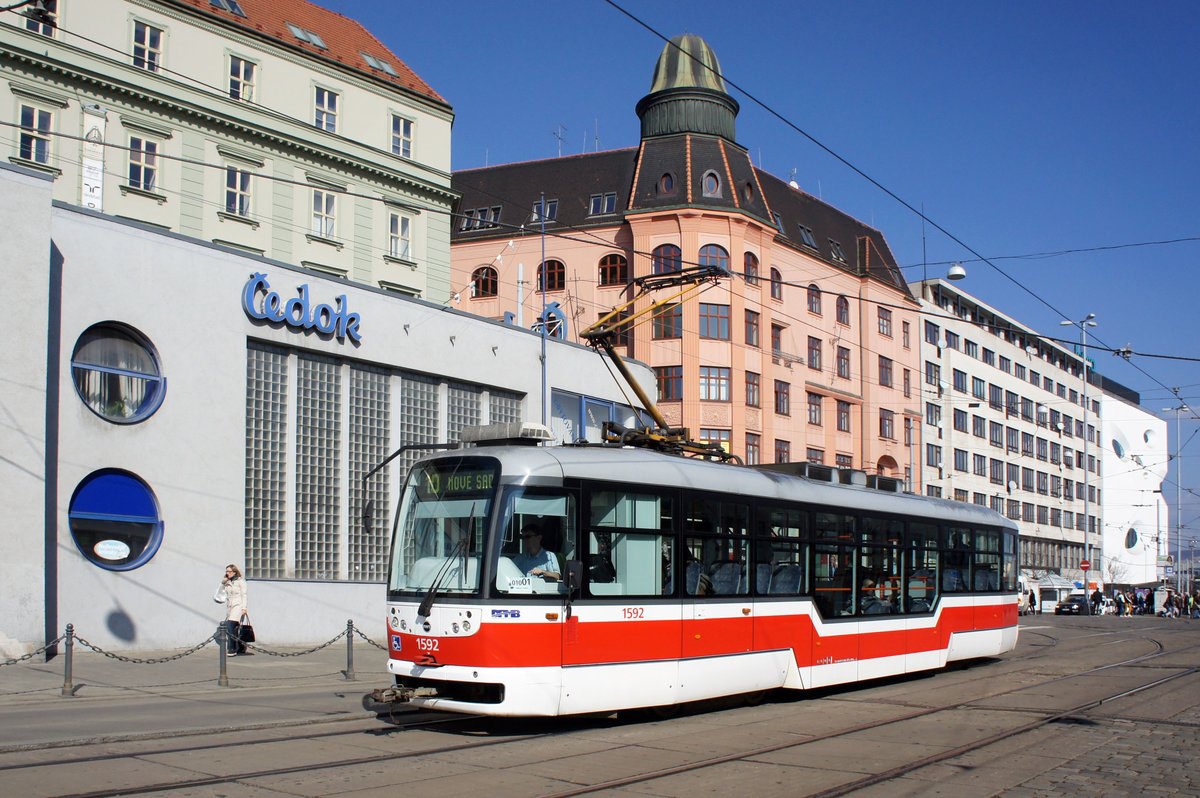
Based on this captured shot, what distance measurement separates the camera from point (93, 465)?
2122 centimetres

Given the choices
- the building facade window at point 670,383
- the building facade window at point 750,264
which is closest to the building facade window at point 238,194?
the building facade window at point 670,383

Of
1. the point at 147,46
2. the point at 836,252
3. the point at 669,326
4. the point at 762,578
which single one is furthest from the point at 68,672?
the point at 836,252

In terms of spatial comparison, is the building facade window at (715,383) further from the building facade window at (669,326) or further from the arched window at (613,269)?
the arched window at (613,269)

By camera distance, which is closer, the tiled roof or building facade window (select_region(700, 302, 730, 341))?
the tiled roof

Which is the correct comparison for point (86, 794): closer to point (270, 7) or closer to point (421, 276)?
point (421, 276)

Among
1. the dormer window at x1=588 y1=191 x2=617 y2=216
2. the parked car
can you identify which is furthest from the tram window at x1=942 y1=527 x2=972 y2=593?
the parked car

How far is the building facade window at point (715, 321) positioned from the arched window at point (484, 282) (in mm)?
11061

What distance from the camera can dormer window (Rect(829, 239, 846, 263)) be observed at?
63.6 metres

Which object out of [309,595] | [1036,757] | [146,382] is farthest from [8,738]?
[309,595]

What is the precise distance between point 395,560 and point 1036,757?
662cm

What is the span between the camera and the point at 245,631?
71.3ft

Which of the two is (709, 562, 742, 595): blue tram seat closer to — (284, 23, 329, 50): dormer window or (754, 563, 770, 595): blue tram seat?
(754, 563, 770, 595): blue tram seat

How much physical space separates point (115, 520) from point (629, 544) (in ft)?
40.3

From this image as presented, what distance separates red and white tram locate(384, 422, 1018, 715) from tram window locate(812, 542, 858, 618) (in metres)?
0.03
